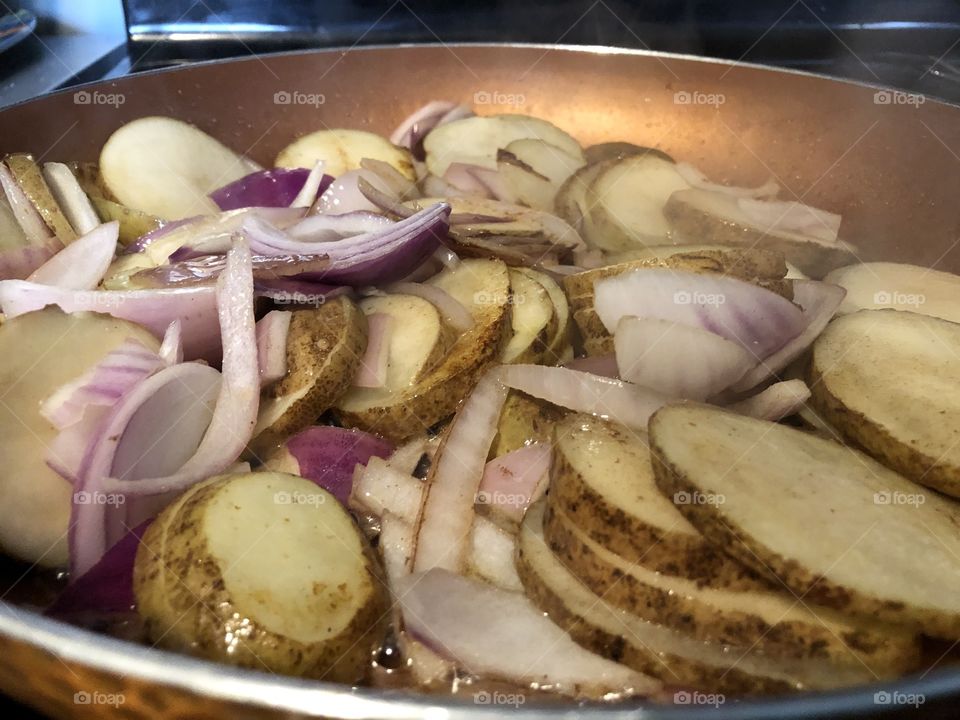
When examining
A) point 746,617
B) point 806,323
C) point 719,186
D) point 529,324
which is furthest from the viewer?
point 719,186

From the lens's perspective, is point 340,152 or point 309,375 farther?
point 340,152

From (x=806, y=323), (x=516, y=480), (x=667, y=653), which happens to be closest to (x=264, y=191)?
(x=516, y=480)

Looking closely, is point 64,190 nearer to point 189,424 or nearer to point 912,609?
point 189,424

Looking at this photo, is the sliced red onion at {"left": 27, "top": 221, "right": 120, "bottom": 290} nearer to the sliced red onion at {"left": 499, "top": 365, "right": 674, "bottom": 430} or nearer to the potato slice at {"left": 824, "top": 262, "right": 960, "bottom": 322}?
the sliced red onion at {"left": 499, "top": 365, "right": 674, "bottom": 430}

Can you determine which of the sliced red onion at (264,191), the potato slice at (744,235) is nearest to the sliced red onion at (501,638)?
the potato slice at (744,235)

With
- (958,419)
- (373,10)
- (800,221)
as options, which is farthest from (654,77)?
(958,419)

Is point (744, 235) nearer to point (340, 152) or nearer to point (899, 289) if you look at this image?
point (899, 289)

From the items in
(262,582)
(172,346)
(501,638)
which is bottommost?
(501,638)
